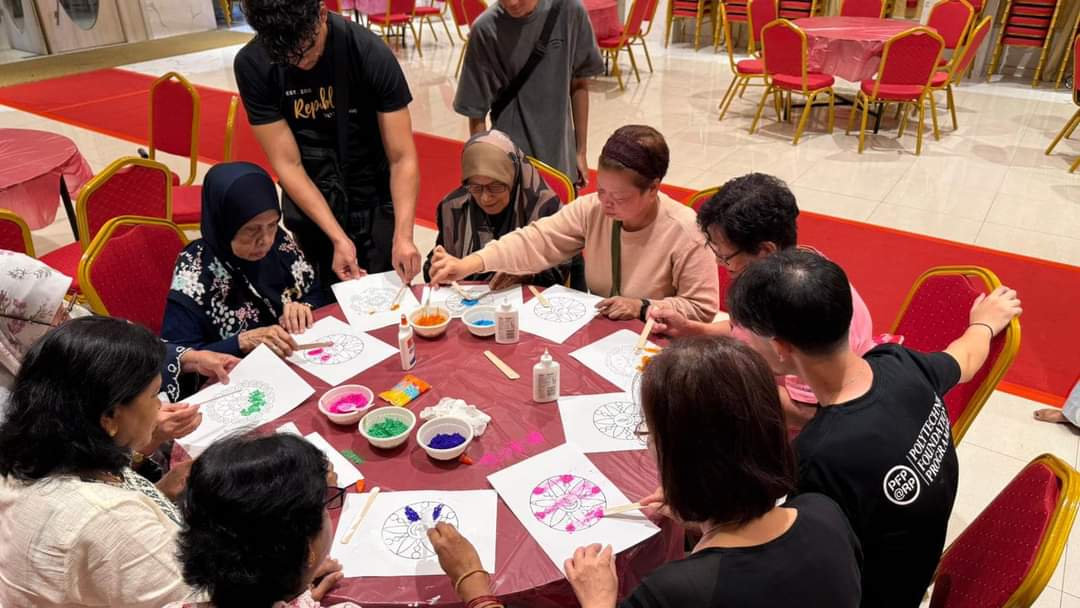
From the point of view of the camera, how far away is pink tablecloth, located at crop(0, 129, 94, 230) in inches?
135

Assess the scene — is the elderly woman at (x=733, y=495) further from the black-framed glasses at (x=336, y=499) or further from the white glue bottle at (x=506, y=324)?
the white glue bottle at (x=506, y=324)

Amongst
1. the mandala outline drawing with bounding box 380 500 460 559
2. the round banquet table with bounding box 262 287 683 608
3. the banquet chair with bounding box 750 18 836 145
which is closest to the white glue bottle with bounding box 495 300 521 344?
the round banquet table with bounding box 262 287 683 608

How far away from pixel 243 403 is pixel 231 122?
246 centimetres

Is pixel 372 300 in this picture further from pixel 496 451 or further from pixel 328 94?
pixel 496 451

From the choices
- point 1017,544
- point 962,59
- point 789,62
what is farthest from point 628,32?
point 1017,544

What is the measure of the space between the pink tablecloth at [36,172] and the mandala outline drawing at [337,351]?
7.67 ft

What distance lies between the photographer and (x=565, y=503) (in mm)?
1535

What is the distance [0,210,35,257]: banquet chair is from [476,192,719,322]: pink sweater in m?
1.89

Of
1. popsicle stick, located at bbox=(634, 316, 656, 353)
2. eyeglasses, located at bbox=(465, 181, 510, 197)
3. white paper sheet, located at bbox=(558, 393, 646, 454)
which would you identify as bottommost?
white paper sheet, located at bbox=(558, 393, 646, 454)

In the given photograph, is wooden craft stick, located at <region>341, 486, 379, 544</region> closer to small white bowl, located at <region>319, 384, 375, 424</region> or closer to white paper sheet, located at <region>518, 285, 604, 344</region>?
small white bowl, located at <region>319, 384, 375, 424</region>

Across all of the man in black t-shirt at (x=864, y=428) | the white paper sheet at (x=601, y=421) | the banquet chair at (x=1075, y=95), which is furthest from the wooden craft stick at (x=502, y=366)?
the banquet chair at (x=1075, y=95)

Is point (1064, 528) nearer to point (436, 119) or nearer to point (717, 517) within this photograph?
point (717, 517)

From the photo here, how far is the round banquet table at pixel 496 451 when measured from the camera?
1371mm

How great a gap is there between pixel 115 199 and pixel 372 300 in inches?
64.9
